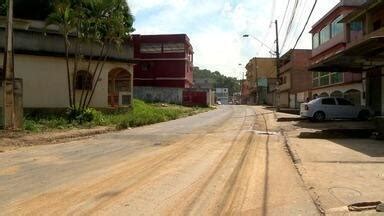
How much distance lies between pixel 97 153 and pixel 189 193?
7273 millimetres

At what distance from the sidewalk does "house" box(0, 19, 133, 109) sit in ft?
50.6

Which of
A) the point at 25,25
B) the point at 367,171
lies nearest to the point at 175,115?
the point at 25,25

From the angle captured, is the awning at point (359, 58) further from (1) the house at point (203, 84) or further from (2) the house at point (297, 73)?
(1) the house at point (203, 84)

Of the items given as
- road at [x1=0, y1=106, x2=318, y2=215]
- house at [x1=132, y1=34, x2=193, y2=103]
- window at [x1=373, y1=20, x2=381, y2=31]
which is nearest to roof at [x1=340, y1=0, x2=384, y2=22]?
window at [x1=373, y1=20, x2=381, y2=31]

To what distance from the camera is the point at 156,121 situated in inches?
1324

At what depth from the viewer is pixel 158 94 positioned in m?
64.3

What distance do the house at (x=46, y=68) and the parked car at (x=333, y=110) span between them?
42.7 ft

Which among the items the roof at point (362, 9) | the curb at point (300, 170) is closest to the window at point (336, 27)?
the roof at point (362, 9)

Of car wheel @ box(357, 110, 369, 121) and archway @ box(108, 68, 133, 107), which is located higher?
archway @ box(108, 68, 133, 107)

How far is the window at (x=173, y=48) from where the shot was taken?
66500 millimetres

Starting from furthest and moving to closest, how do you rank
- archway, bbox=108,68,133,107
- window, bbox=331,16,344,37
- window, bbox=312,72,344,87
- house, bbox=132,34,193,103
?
house, bbox=132,34,193,103 → window, bbox=331,16,344,37 → window, bbox=312,72,344,87 → archway, bbox=108,68,133,107

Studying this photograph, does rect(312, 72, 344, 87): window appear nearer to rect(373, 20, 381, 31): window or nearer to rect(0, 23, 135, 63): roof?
rect(373, 20, 381, 31): window

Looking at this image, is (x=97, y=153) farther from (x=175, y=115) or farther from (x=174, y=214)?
(x=175, y=115)

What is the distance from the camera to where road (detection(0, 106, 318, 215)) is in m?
8.49
